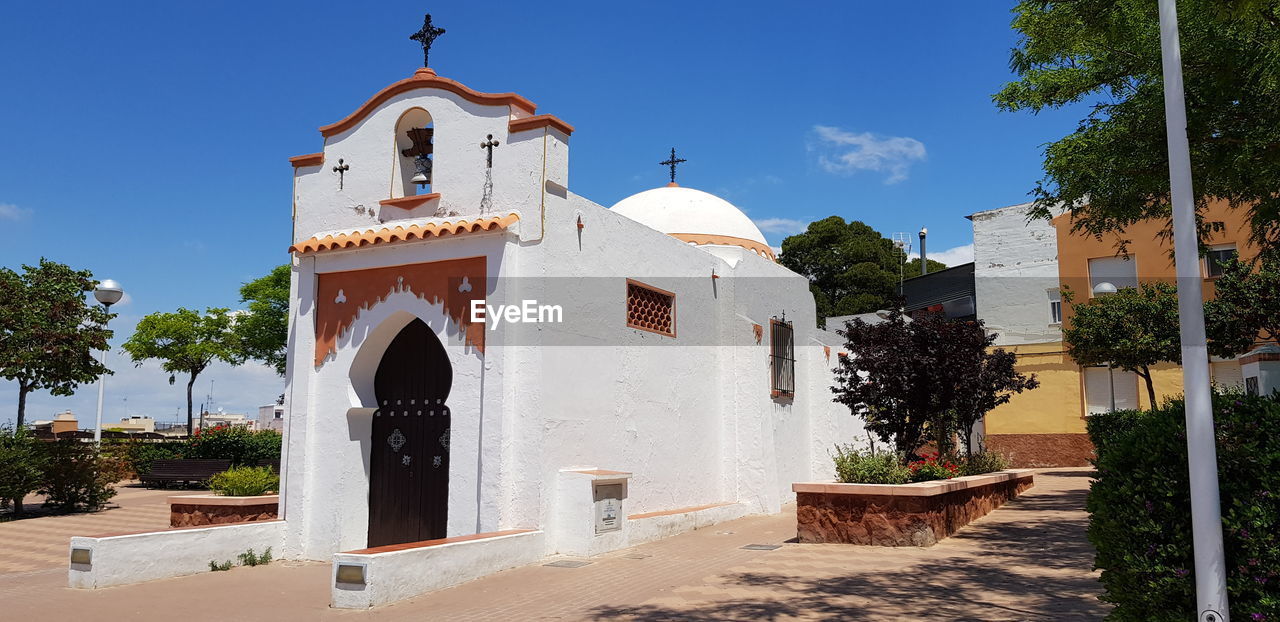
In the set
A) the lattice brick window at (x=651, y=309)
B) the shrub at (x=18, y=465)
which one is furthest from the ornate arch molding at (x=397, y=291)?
the shrub at (x=18, y=465)

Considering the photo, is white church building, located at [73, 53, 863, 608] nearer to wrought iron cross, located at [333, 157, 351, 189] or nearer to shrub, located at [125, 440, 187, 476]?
wrought iron cross, located at [333, 157, 351, 189]

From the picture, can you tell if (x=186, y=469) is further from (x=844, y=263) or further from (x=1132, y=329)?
(x=844, y=263)

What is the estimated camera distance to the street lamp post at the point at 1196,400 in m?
4.35

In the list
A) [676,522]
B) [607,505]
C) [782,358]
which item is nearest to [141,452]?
[782,358]

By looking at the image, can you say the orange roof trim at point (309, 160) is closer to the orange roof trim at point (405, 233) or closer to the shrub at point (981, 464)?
the orange roof trim at point (405, 233)

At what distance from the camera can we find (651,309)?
12.5 metres

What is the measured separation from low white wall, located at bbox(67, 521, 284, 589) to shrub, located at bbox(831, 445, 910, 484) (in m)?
7.12

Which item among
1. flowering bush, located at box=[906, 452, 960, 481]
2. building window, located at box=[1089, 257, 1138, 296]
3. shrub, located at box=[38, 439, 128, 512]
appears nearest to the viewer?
flowering bush, located at box=[906, 452, 960, 481]

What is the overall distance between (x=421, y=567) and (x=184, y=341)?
3094 cm

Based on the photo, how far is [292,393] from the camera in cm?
1091

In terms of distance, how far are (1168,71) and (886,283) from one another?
34970 mm

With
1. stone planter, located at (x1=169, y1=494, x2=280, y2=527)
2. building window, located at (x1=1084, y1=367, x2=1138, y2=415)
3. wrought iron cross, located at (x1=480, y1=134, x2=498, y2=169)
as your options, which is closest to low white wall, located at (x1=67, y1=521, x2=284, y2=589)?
stone planter, located at (x1=169, y1=494, x2=280, y2=527)

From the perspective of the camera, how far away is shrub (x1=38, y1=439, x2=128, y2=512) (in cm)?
1661

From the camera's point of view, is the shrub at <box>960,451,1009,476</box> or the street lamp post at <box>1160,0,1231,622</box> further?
the shrub at <box>960,451,1009,476</box>
